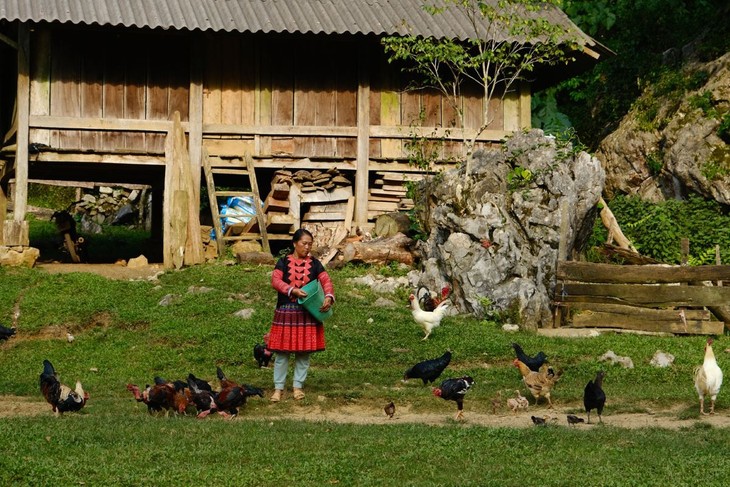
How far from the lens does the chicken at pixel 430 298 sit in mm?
19344

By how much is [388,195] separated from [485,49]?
390 cm

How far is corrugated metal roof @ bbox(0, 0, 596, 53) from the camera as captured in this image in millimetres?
22438

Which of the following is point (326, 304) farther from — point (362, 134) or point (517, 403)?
point (362, 134)

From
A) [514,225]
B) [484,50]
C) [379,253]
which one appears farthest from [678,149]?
[379,253]

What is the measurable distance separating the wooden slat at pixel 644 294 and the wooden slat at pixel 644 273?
111mm

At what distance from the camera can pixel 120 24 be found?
2241cm

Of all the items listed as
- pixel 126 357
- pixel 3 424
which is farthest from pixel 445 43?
pixel 3 424

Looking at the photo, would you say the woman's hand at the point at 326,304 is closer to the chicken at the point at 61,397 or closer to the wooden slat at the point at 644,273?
the chicken at the point at 61,397

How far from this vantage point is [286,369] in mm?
Result: 13719

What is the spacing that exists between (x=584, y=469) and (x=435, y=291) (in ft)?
34.2

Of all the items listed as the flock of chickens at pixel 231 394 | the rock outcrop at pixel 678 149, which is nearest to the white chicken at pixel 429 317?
the flock of chickens at pixel 231 394

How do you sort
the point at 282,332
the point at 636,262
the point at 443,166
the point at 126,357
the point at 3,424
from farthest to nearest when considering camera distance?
the point at 443,166 < the point at 636,262 < the point at 126,357 < the point at 282,332 < the point at 3,424

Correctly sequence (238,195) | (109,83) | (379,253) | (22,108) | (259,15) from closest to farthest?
(379,253) → (22,108) → (259,15) → (109,83) → (238,195)

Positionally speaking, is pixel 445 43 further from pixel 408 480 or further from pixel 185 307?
pixel 408 480
